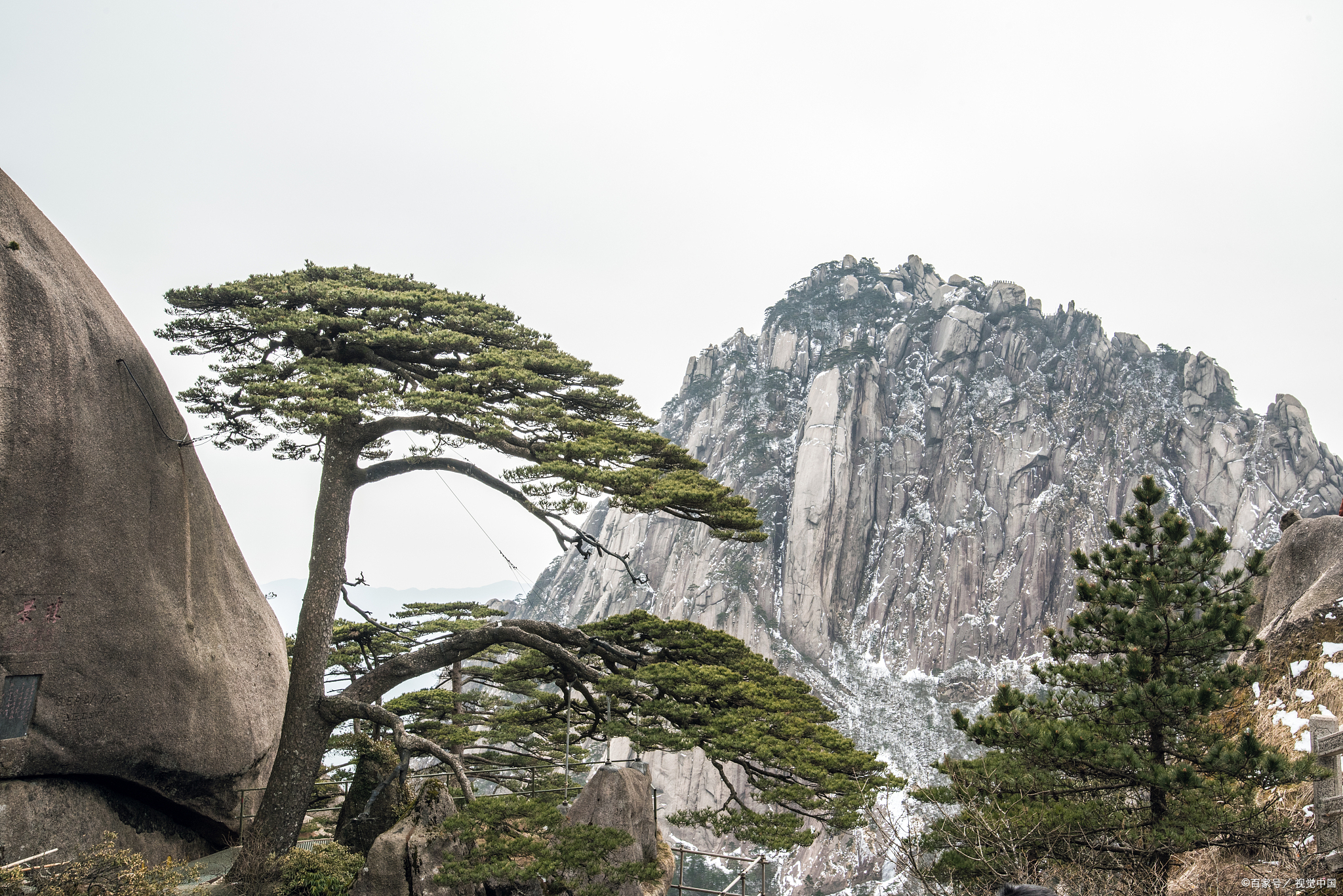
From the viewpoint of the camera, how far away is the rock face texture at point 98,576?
418 inches

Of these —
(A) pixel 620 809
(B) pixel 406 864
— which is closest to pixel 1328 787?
(A) pixel 620 809

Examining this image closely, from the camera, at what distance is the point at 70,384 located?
443 inches

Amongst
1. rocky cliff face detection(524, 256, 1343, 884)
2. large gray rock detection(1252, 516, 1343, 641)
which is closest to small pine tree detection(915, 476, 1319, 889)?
large gray rock detection(1252, 516, 1343, 641)

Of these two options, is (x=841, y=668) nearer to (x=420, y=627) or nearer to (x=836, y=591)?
(x=836, y=591)

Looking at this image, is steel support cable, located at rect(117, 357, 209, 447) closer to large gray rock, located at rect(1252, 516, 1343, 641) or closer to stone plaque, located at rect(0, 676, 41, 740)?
stone plaque, located at rect(0, 676, 41, 740)

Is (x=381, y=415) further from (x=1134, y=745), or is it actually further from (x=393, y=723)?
(x=1134, y=745)

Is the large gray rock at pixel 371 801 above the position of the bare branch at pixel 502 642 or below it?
below

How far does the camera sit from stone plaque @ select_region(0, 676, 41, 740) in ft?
34.7

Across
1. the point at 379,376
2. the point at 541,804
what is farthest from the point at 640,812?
the point at 379,376

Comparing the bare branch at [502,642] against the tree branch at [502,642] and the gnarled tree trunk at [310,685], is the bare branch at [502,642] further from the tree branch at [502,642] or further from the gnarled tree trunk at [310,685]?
the gnarled tree trunk at [310,685]

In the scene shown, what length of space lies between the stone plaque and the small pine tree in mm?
11815

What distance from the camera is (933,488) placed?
121 m

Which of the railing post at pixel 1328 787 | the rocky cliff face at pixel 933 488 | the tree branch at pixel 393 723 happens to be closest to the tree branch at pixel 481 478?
the tree branch at pixel 393 723

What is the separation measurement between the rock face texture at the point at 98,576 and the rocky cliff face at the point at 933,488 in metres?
86.1
